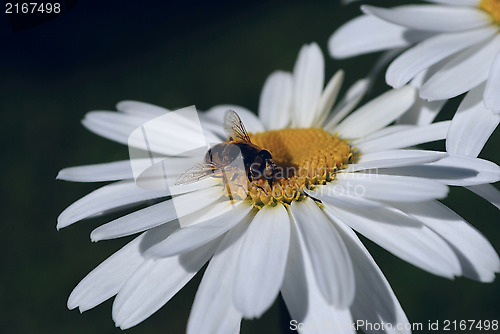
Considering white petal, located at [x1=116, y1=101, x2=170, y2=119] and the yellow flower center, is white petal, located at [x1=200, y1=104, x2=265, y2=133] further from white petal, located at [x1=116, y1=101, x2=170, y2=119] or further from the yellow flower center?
the yellow flower center

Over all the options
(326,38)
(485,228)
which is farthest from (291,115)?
(326,38)

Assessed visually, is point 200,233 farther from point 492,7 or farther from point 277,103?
point 492,7

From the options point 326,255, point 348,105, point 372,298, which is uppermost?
point 348,105

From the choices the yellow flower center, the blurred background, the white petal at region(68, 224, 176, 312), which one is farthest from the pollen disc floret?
the blurred background

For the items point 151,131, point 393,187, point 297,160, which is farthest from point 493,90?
point 151,131

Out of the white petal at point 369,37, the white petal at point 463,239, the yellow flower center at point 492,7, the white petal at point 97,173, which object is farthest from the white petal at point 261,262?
the yellow flower center at point 492,7

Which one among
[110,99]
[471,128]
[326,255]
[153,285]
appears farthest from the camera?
[110,99]

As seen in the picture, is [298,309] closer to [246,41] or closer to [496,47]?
[496,47]
